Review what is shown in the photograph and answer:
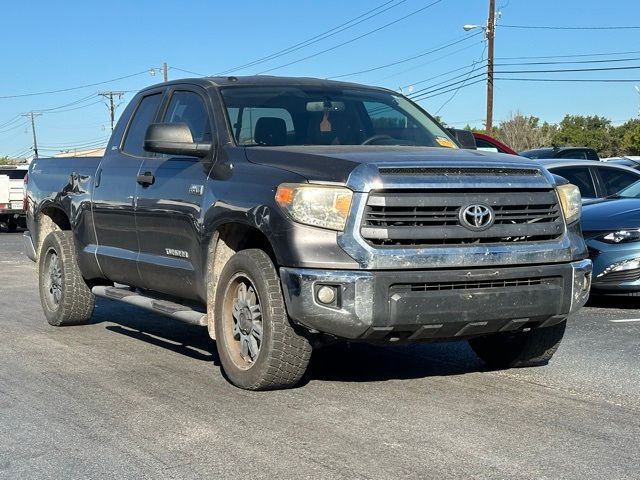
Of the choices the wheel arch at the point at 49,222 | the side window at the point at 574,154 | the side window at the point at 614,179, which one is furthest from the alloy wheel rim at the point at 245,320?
the side window at the point at 574,154

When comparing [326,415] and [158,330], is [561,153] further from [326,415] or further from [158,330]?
[326,415]

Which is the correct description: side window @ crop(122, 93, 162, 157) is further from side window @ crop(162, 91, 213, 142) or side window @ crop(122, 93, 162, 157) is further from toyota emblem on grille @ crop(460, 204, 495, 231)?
toyota emblem on grille @ crop(460, 204, 495, 231)

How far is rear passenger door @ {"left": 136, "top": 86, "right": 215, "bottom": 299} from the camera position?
6.49 metres

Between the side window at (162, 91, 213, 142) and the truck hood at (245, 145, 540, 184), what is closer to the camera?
the truck hood at (245, 145, 540, 184)

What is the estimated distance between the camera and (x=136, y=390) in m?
6.08

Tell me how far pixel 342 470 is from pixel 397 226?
153 centimetres

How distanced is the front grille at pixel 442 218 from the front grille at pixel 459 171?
11 cm

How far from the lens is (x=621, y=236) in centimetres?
964

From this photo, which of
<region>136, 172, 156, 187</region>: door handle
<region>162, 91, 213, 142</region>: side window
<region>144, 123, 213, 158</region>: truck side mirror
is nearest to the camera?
<region>144, 123, 213, 158</region>: truck side mirror

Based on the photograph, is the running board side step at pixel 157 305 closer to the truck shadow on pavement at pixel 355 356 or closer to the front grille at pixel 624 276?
the truck shadow on pavement at pixel 355 356

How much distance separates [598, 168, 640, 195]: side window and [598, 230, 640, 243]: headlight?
287 centimetres

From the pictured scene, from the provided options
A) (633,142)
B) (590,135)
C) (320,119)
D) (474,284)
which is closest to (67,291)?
(320,119)

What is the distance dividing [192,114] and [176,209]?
2.80 ft

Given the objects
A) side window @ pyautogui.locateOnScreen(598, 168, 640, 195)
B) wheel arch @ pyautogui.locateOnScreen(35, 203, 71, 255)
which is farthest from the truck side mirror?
side window @ pyautogui.locateOnScreen(598, 168, 640, 195)
